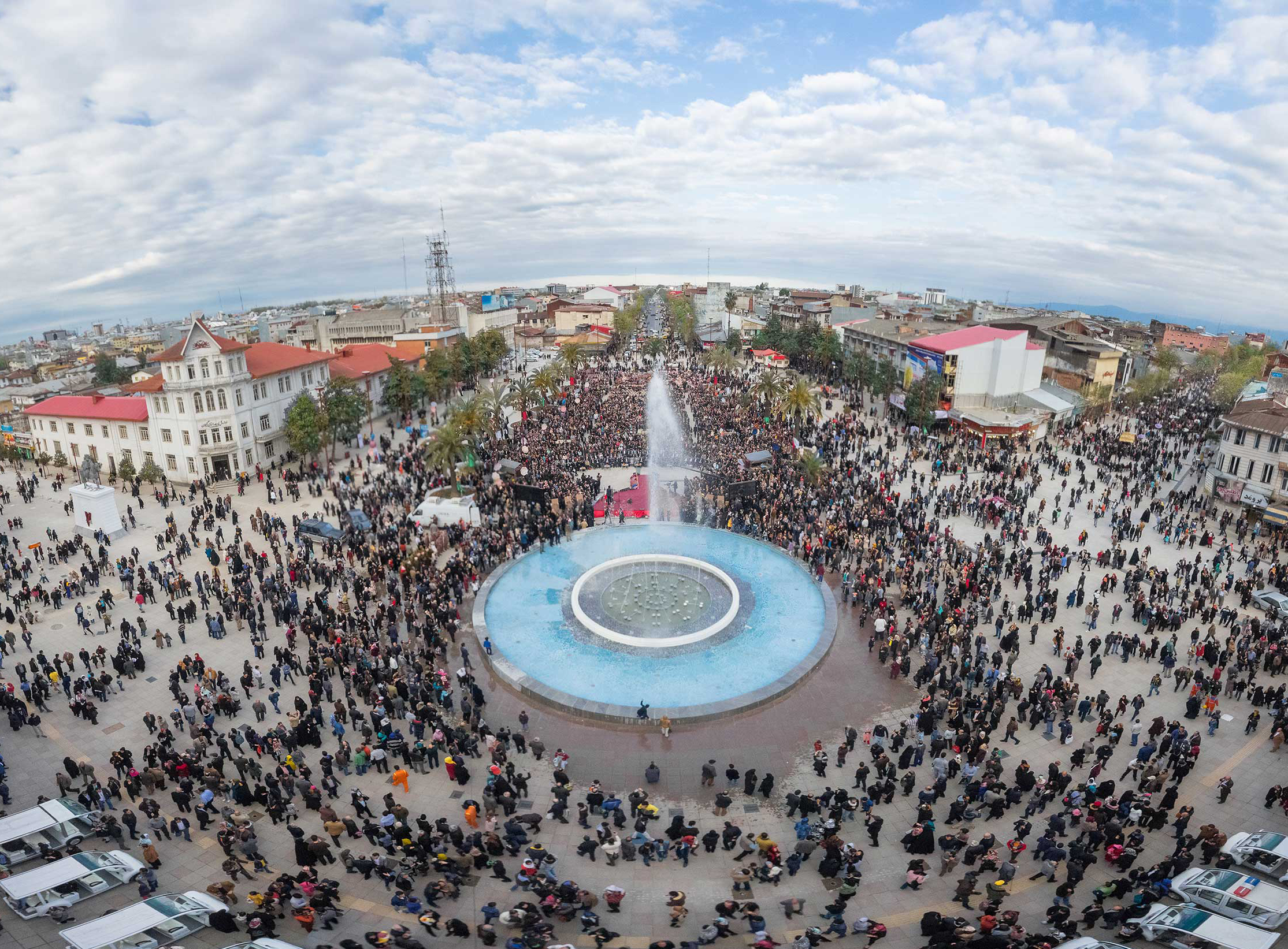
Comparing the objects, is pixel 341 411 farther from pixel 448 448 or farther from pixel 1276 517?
pixel 1276 517

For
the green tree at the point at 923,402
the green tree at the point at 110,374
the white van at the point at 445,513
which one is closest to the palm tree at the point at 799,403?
the green tree at the point at 923,402

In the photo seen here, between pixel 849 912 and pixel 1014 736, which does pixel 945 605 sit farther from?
pixel 849 912

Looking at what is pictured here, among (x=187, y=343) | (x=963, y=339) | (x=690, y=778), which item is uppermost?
(x=963, y=339)

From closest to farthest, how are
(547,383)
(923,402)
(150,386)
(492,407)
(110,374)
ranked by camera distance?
(150,386) → (923,402) → (492,407) → (547,383) → (110,374)

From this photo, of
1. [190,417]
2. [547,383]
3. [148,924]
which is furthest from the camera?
[547,383]

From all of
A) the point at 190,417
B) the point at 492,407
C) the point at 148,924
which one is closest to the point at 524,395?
the point at 492,407

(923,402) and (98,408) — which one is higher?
(923,402)
